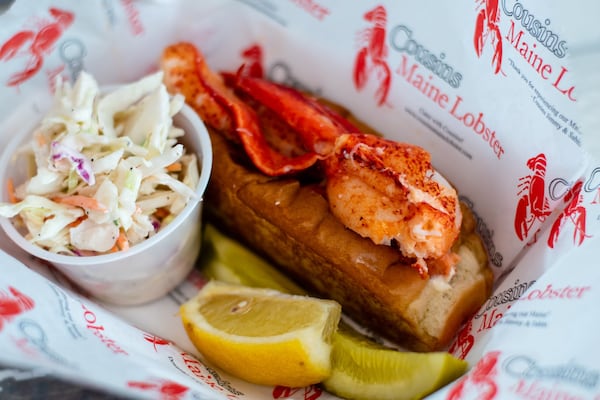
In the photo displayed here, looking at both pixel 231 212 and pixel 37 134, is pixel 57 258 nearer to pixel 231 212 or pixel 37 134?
pixel 37 134

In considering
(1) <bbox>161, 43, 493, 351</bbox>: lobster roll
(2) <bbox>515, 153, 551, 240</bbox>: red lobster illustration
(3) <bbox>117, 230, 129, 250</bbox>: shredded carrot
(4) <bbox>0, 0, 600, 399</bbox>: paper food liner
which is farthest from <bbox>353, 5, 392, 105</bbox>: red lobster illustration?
(3) <bbox>117, 230, 129, 250</bbox>: shredded carrot

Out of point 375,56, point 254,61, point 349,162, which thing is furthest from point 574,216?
point 254,61

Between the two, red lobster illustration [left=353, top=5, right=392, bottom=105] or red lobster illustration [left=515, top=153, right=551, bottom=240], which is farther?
red lobster illustration [left=353, top=5, right=392, bottom=105]

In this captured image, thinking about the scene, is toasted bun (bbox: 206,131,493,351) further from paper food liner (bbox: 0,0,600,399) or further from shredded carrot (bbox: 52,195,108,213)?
shredded carrot (bbox: 52,195,108,213)

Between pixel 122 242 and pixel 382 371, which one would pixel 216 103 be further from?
pixel 382 371

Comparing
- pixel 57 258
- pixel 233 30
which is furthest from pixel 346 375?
pixel 233 30

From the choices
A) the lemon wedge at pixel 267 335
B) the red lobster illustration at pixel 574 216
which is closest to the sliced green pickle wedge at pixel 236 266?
the lemon wedge at pixel 267 335

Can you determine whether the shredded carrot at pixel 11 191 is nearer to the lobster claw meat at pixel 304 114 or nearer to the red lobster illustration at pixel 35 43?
the red lobster illustration at pixel 35 43
